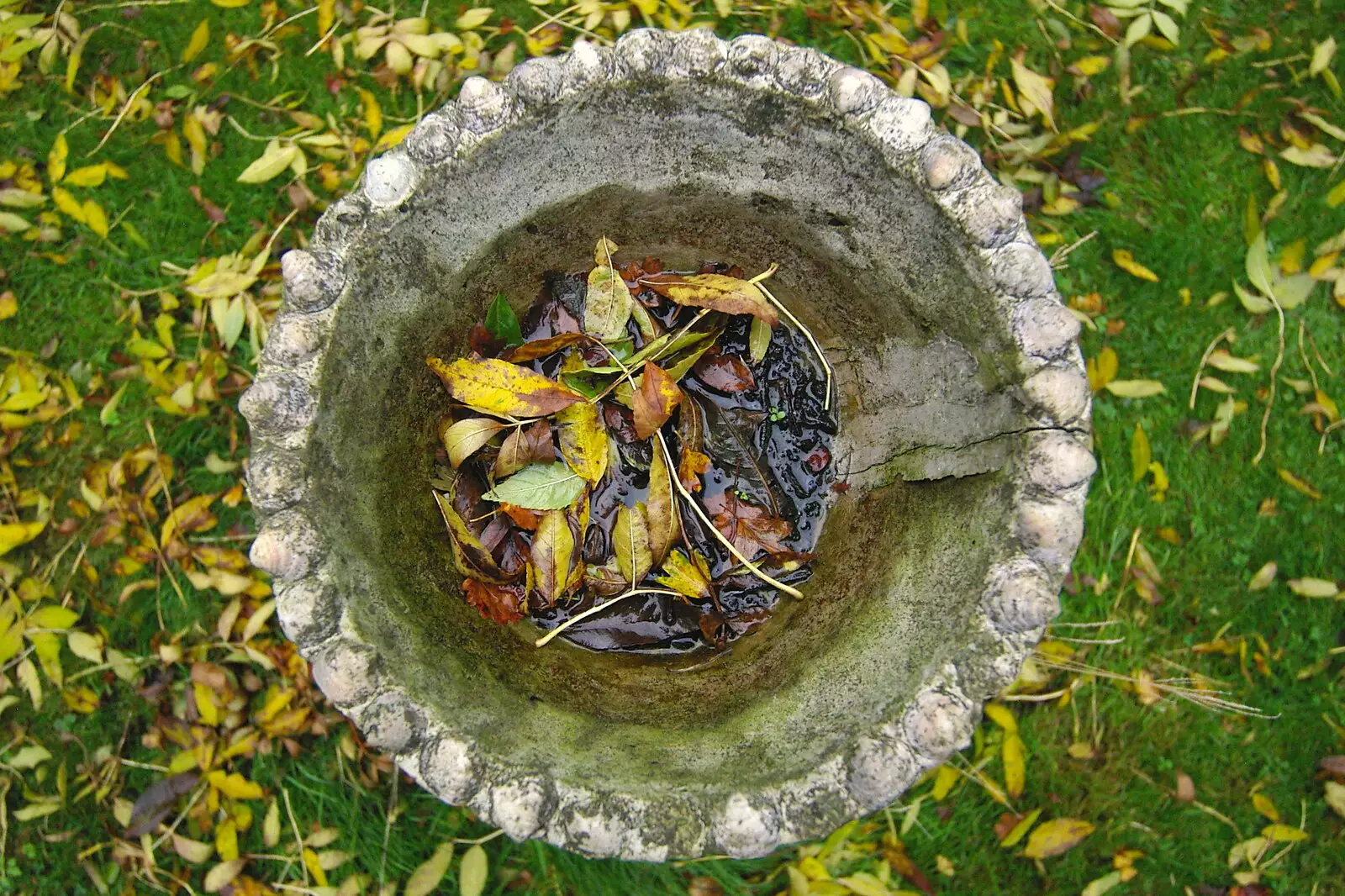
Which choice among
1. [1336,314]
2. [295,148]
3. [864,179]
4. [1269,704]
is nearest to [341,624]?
[864,179]

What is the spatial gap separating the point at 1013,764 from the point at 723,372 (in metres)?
1.39

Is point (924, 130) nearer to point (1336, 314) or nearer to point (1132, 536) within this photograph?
point (1132, 536)

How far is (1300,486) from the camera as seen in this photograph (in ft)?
7.93

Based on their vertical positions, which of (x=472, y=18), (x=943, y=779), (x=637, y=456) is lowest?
(x=943, y=779)

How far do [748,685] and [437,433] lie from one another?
0.88m

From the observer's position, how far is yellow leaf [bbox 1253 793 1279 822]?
2.37m

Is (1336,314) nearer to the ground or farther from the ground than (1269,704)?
farther from the ground

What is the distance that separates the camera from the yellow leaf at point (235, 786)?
224cm

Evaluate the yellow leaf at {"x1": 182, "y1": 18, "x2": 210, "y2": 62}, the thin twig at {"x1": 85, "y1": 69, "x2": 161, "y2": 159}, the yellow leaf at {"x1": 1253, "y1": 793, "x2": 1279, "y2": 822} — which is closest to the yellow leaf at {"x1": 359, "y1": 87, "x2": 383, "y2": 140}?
the yellow leaf at {"x1": 182, "y1": 18, "x2": 210, "y2": 62}

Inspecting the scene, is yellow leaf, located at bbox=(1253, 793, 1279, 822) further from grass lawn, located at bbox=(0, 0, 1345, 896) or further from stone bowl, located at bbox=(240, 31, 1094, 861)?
stone bowl, located at bbox=(240, 31, 1094, 861)

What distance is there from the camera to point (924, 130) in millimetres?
1398

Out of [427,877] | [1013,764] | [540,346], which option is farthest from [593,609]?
[1013,764]

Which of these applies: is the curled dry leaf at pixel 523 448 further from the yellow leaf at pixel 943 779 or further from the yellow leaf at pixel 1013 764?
the yellow leaf at pixel 1013 764

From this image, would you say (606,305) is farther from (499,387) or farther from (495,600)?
(495,600)
